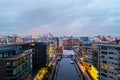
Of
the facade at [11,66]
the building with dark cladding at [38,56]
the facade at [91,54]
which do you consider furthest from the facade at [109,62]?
the building with dark cladding at [38,56]

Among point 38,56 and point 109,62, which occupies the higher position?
point 109,62

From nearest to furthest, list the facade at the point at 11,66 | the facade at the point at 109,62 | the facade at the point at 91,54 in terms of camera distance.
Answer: the facade at the point at 11,66, the facade at the point at 109,62, the facade at the point at 91,54

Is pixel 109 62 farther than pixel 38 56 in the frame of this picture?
No

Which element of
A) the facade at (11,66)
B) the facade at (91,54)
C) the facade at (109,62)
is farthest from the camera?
the facade at (91,54)

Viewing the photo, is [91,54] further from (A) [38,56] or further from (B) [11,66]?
(B) [11,66]

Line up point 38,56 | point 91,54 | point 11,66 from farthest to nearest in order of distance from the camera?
point 91,54 < point 38,56 < point 11,66

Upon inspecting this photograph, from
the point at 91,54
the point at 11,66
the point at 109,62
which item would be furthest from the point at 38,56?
the point at 11,66

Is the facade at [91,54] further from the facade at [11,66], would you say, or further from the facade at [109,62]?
the facade at [11,66]

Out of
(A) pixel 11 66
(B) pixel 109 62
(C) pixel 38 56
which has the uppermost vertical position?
(A) pixel 11 66

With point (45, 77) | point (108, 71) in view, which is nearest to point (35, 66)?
point (45, 77)
